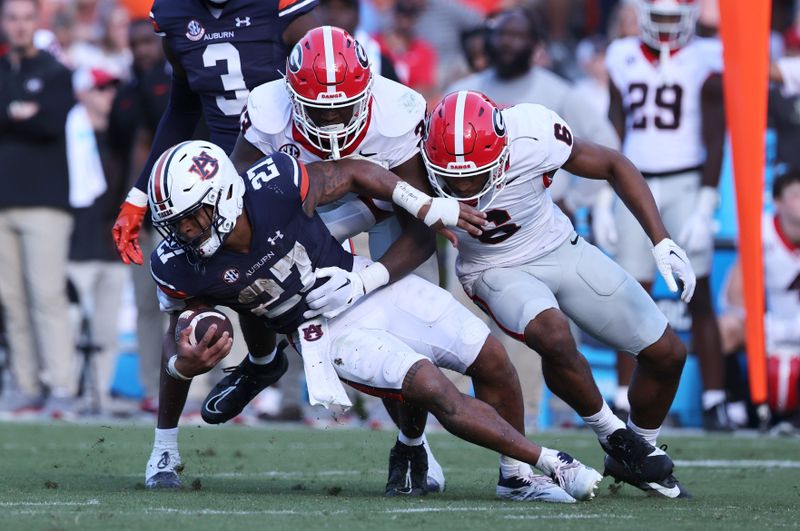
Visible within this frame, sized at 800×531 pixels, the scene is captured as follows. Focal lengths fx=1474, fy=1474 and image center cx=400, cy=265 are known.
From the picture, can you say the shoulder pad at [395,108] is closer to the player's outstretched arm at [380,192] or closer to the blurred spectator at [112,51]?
the player's outstretched arm at [380,192]

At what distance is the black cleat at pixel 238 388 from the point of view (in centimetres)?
584

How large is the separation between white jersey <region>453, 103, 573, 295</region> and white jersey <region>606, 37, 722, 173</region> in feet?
9.07

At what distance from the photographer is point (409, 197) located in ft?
17.1

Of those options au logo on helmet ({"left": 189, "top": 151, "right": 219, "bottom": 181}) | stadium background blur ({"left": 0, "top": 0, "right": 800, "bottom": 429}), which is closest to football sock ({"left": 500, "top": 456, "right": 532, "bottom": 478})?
au logo on helmet ({"left": 189, "top": 151, "right": 219, "bottom": 181})

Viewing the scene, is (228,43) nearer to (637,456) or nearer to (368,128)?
(368,128)

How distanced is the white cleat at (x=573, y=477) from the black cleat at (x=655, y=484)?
0.51 meters

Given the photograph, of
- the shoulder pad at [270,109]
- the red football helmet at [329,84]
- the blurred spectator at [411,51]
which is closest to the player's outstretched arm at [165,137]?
the shoulder pad at [270,109]

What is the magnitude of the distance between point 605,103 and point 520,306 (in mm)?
5660

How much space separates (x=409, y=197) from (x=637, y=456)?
1.29 m

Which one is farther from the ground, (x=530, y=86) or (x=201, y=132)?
(x=530, y=86)

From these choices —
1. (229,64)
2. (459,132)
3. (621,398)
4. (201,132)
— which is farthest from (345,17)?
(459,132)

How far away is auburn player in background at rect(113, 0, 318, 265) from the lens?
240 inches

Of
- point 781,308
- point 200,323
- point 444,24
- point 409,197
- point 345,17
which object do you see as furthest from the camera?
point 444,24

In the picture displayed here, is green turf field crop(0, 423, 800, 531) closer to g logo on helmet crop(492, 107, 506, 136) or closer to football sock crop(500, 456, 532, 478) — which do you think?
football sock crop(500, 456, 532, 478)
